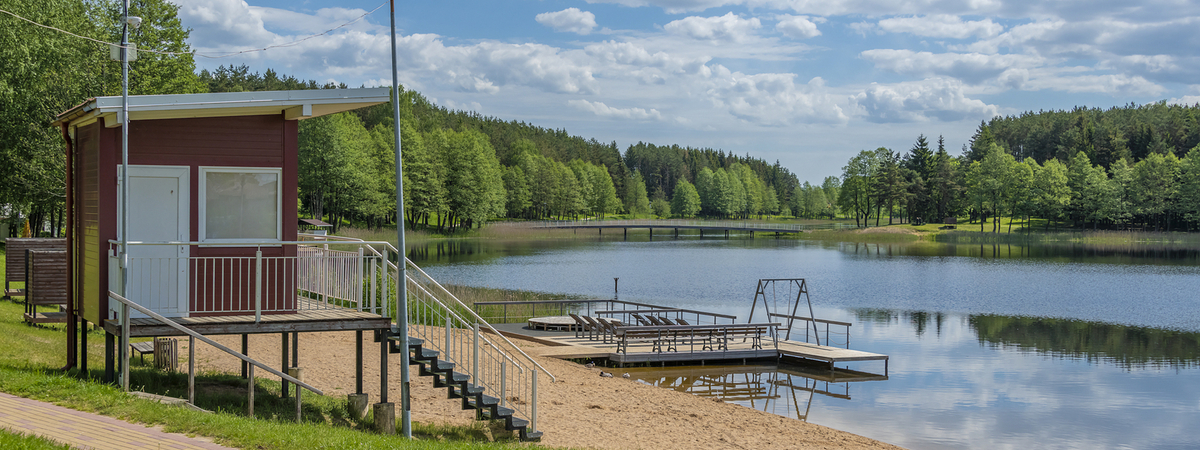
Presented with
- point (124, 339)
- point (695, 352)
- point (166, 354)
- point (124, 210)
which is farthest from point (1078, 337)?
point (124, 210)

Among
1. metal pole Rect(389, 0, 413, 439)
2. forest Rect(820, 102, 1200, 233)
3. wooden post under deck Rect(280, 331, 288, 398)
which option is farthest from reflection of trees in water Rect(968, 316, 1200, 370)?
forest Rect(820, 102, 1200, 233)

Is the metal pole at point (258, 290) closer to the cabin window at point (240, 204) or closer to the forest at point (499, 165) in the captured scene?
the cabin window at point (240, 204)

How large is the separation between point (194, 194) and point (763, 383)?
45.1 ft

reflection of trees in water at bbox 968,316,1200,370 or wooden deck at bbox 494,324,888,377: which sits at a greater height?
wooden deck at bbox 494,324,888,377

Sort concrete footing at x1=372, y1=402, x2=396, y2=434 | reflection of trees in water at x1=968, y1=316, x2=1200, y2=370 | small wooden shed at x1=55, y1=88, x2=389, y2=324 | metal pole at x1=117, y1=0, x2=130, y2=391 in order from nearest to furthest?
1. metal pole at x1=117, y1=0, x2=130, y2=391
2. small wooden shed at x1=55, y1=88, x2=389, y2=324
3. concrete footing at x1=372, y1=402, x2=396, y2=434
4. reflection of trees in water at x1=968, y1=316, x2=1200, y2=370

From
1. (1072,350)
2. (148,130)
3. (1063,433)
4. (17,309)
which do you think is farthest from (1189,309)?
(17,309)

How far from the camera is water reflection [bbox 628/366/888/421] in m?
18.5

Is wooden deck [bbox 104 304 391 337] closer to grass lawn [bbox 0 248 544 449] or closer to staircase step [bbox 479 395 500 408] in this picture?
grass lawn [bbox 0 248 544 449]

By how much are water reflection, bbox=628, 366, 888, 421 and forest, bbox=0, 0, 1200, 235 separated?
25.6 metres

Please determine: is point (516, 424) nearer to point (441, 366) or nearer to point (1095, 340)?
point (441, 366)

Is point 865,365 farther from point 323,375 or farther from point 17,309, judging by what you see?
point 17,309

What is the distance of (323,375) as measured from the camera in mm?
16391

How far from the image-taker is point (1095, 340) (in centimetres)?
2753

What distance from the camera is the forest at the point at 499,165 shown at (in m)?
33.4
